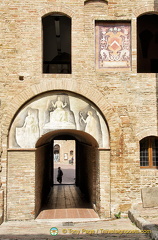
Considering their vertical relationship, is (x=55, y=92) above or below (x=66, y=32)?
below

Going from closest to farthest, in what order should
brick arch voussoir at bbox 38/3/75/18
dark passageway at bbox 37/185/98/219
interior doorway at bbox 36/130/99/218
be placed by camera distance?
brick arch voussoir at bbox 38/3/75/18 → dark passageway at bbox 37/185/98/219 → interior doorway at bbox 36/130/99/218

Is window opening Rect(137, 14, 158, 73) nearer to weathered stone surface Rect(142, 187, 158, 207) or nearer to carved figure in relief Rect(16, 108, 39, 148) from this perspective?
weathered stone surface Rect(142, 187, 158, 207)

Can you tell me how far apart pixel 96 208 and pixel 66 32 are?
9046mm

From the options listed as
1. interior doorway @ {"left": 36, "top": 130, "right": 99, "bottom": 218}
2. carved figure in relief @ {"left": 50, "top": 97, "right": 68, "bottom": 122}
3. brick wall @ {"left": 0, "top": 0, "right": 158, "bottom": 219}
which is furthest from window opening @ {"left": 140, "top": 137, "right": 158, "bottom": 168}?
carved figure in relief @ {"left": 50, "top": 97, "right": 68, "bottom": 122}

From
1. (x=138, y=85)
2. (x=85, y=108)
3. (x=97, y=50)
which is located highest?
(x=97, y=50)

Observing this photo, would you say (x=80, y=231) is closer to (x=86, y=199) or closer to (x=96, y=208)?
(x=96, y=208)

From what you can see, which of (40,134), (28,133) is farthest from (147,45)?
(28,133)

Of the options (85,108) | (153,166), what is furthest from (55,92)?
(153,166)

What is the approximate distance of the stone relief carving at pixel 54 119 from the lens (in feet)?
31.1

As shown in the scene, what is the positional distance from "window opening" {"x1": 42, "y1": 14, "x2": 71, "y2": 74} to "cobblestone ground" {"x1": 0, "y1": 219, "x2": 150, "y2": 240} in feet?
29.4

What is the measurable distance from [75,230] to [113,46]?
254 inches

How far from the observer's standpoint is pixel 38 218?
31.9 feet

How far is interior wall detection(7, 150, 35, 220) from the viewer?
9.25 m

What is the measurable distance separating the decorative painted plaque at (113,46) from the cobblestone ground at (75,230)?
538 centimetres
